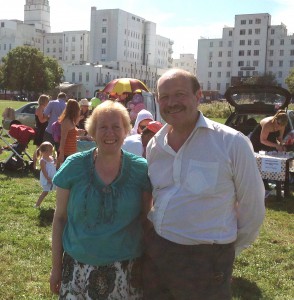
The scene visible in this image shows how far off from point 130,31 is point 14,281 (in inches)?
5131

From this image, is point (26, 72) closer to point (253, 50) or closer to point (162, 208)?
point (253, 50)

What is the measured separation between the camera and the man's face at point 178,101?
2590mm

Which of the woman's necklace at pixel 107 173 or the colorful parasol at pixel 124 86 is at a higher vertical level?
the colorful parasol at pixel 124 86

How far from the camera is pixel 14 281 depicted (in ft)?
16.0

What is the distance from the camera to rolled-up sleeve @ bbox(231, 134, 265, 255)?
2508mm

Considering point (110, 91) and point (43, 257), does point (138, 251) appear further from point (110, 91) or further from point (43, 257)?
point (110, 91)

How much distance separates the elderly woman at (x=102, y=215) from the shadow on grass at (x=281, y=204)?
6.32m

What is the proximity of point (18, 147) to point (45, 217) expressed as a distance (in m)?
4.34

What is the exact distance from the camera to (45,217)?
7.37 meters

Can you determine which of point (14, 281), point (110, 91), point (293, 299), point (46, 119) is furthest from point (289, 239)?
point (110, 91)

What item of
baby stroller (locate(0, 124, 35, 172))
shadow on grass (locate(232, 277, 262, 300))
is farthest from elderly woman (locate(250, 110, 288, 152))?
baby stroller (locate(0, 124, 35, 172))

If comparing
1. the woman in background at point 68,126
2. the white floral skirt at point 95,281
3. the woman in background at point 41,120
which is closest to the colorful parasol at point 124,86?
the woman in background at point 41,120

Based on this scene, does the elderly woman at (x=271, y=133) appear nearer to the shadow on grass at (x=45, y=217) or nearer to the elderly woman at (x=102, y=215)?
the shadow on grass at (x=45, y=217)

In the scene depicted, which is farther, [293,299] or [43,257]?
[43,257]
